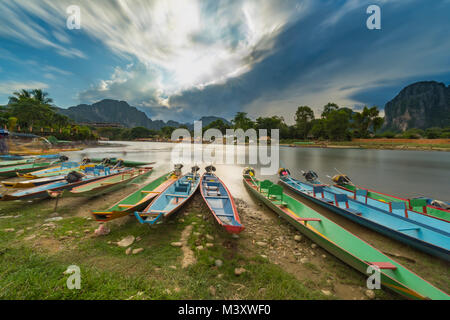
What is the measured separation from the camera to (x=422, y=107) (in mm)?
133500

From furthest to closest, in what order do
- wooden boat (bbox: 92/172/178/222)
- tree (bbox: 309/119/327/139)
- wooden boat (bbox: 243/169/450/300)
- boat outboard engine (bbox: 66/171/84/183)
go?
tree (bbox: 309/119/327/139)
boat outboard engine (bbox: 66/171/84/183)
wooden boat (bbox: 92/172/178/222)
wooden boat (bbox: 243/169/450/300)

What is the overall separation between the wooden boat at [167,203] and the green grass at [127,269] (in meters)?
0.80

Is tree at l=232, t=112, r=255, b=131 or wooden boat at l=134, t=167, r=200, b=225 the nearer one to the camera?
wooden boat at l=134, t=167, r=200, b=225

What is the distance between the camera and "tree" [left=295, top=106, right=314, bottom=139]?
84562 mm

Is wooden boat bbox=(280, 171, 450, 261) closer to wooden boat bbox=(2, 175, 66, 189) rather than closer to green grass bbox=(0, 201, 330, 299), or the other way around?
green grass bbox=(0, 201, 330, 299)

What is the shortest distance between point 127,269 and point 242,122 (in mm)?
99424

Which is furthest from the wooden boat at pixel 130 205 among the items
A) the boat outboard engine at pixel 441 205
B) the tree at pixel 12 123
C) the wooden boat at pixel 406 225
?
the tree at pixel 12 123

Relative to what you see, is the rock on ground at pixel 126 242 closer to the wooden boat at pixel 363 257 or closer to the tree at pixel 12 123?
the wooden boat at pixel 363 257

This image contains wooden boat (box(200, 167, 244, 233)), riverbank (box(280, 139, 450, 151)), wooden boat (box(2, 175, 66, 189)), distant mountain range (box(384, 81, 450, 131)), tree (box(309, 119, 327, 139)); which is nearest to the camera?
wooden boat (box(200, 167, 244, 233))

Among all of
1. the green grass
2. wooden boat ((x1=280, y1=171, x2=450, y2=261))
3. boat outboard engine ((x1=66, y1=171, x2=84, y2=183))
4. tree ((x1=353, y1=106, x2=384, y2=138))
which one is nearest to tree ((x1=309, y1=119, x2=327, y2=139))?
tree ((x1=353, y1=106, x2=384, y2=138))

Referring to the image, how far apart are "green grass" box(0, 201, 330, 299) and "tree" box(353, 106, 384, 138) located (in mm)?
87357

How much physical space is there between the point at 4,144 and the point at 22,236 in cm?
3757
